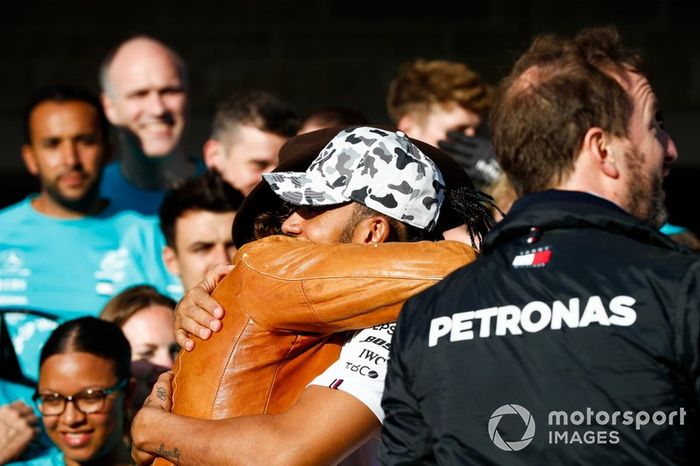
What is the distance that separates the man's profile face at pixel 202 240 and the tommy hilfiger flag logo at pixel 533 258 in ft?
9.40

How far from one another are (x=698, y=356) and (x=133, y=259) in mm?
3536

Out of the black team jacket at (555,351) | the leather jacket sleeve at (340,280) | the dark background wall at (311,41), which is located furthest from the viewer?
the dark background wall at (311,41)

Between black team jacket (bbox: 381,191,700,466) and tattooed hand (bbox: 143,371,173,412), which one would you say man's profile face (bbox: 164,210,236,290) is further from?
black team jacket (bbox: 381,191,700,466)

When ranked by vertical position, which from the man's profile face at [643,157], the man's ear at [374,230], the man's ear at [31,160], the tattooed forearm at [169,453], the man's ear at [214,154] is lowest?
the man's ear at [214,154]

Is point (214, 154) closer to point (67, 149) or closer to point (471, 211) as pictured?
point (67, 149)

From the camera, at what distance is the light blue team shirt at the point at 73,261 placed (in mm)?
5027

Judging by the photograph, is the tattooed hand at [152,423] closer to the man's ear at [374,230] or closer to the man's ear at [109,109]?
the man's ear at [374,230]

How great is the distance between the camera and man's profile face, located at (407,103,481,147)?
220 inches

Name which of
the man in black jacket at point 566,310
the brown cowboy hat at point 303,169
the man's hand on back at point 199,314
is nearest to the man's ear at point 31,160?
the brown cowboy hat at point 303,169

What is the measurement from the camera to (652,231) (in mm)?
2189

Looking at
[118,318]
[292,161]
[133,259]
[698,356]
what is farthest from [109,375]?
[698,356]

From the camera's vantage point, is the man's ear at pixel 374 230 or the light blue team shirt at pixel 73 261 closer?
the man's ear at pixel 374 230

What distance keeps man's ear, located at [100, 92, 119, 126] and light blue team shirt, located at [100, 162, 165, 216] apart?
24 cm

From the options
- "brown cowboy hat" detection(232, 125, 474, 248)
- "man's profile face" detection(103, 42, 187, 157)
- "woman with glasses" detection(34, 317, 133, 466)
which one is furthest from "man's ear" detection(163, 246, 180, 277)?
"brown cowboy hat" detection(232, 125, 474, 248)
